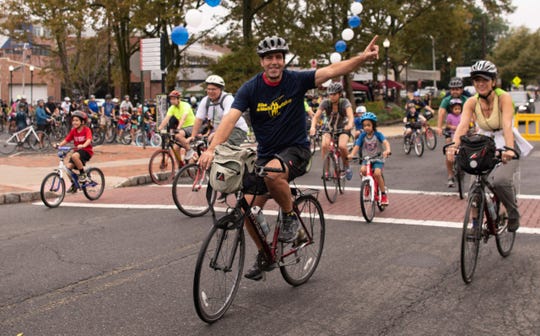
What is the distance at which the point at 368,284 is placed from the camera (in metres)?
5.41

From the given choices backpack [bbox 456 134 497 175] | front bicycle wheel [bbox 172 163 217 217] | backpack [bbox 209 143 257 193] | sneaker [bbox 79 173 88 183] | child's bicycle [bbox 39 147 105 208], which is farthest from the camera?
sneaker [bbox 79 173 88 183]

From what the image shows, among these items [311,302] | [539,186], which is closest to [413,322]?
[311,302]

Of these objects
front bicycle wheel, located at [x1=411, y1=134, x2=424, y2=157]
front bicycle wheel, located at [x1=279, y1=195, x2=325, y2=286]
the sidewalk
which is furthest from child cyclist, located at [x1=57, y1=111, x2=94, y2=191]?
front bicycle wheel, located at [x1=411, y1=134, x2=424, y2=157]

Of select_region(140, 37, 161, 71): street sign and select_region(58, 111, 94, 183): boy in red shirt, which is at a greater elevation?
select_region(140, 37, 161, 71): street sign

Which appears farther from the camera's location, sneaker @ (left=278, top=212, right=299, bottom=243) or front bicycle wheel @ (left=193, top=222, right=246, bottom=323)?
sneaker @ (left=278, top=212, right=299, bottom=243)

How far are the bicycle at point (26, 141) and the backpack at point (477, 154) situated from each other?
1761 cm

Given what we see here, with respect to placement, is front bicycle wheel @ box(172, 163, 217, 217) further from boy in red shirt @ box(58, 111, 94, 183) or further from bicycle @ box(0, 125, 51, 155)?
bicycle @ box(0, 125, 51, 155)

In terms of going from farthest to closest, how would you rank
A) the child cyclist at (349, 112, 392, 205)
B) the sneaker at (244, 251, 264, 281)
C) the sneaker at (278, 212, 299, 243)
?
the child cyclist at (349, 112, 392, 205) < the sneaker at (278, 212, 299, 243) < the sneaker at (244, 251, 264, 281)

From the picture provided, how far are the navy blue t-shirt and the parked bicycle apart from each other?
1581mm

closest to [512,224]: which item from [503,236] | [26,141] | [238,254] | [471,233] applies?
[503,236]

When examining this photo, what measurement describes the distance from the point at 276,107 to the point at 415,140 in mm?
14054

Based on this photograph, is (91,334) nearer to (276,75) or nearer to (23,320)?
(23,320)

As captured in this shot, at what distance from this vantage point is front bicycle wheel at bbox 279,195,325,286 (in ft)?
17.4

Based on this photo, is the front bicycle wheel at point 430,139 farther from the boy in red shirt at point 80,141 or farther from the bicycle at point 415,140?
the boy in red shirt at point 80,141
